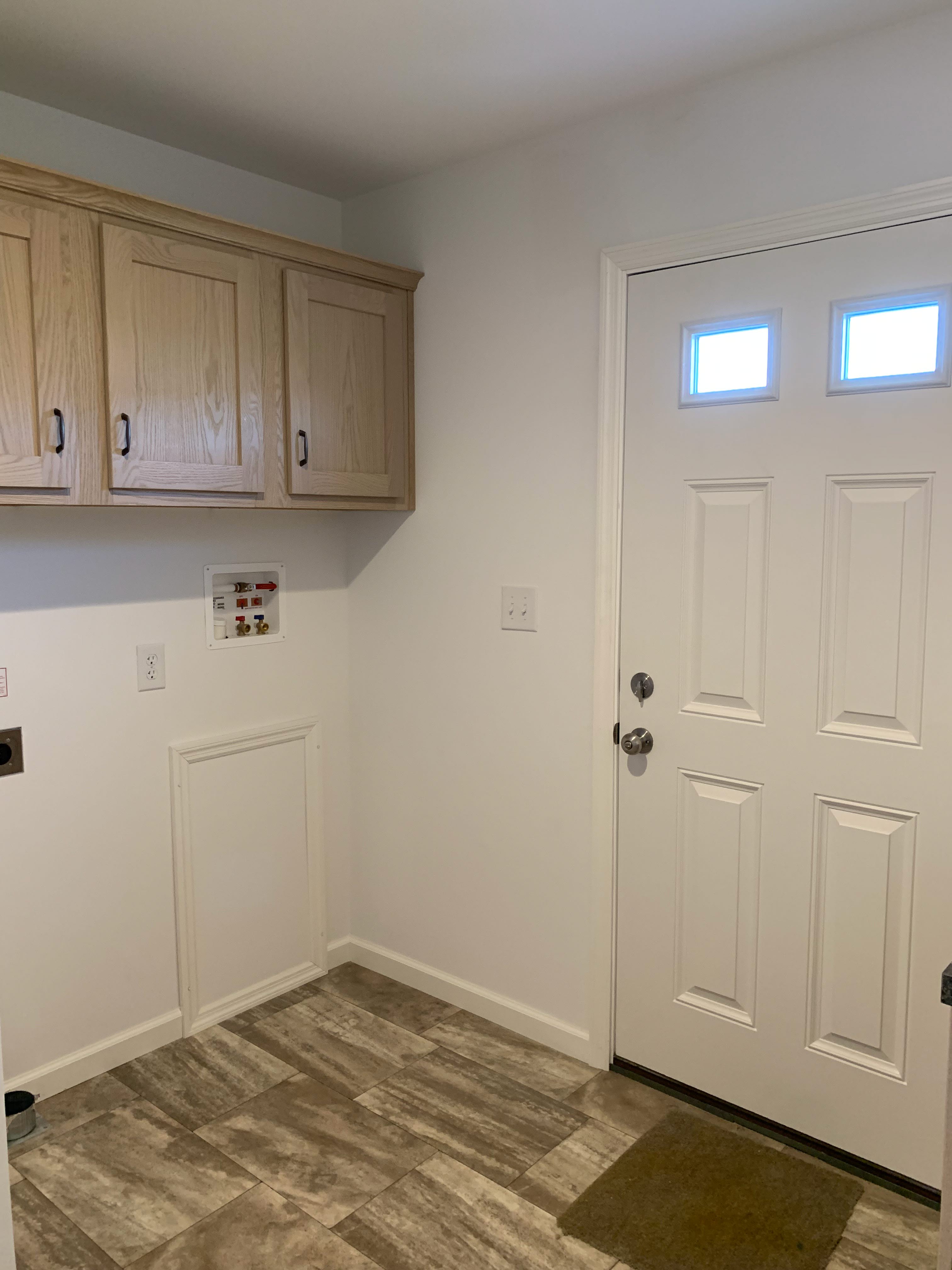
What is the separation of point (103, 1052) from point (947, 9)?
3.12m

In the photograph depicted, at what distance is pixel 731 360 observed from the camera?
2.27 m

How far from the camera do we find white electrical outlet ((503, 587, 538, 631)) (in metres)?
2.69

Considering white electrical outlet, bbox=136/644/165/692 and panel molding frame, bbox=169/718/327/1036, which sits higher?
white electrical outlet, bbox=136/644/165/692

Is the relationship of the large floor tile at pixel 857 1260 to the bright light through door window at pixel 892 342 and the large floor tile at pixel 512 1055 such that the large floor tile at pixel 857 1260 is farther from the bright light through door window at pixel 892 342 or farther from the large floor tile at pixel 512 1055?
the bright light through door window at pixel 892 342

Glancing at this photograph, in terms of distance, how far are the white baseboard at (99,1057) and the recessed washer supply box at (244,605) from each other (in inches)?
42.7

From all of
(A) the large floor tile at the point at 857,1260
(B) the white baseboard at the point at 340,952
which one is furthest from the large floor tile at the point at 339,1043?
(A) the large floor tile at the point at 857,1260

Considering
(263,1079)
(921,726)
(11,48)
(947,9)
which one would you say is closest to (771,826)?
(921,726)

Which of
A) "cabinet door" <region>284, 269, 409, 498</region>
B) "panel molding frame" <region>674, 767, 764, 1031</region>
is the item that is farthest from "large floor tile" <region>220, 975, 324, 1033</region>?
"cabinet door" <region>284, 269, 409, 498</region>

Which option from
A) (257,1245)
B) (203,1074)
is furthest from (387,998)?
(257,1245)

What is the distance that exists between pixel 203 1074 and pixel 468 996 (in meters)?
0.80

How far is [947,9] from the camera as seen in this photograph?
1.90 metres

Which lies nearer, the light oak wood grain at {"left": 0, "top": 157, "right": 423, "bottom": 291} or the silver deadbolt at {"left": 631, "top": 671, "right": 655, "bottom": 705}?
the light oak wood grain at {"left": 0, "top": 157, "right": 423, "bottom": 291}

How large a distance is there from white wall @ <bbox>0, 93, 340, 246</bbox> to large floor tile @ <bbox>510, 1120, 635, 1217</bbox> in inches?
95.4

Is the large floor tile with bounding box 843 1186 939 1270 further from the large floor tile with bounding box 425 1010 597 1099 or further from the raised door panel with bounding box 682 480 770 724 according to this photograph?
the raised door panel with bounding box 682 480 770 724
